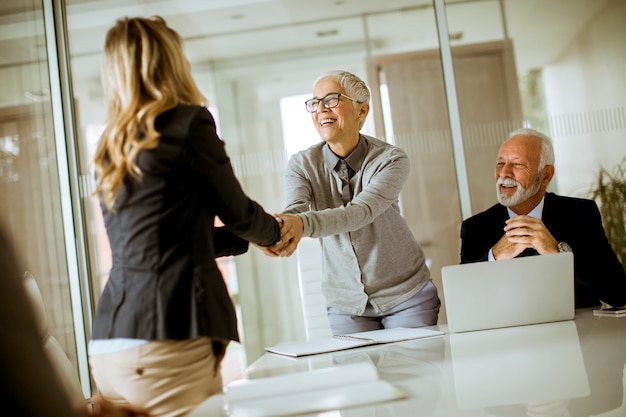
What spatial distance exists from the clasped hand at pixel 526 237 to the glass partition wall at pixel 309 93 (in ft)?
3.82

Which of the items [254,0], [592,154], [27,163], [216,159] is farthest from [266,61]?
[216,159]

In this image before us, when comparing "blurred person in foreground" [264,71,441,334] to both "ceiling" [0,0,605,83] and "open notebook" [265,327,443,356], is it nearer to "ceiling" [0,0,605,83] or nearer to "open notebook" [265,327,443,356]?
"open notebook" [265,327,443,356]

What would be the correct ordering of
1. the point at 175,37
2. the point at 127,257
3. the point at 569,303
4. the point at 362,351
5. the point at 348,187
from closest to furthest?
the point at 127,257, the point at 175,37, the point at 362,351, the point at 569,303, the point at 348,187

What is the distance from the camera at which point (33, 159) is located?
12.7 feet

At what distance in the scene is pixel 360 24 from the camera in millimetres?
3916

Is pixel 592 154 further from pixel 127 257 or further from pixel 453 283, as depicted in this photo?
pixel 127 257

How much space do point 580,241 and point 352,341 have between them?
45.3 inches

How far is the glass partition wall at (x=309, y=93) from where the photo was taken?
3760 mm

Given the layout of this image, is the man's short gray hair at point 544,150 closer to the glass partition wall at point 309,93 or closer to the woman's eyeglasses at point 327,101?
the glass partition wall at point 309,93

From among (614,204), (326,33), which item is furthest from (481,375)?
(326,33)

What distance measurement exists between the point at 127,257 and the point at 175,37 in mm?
518

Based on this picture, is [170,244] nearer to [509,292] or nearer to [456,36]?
[509,292]

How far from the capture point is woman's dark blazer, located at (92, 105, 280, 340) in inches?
54.8

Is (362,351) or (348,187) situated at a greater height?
(348,187)
